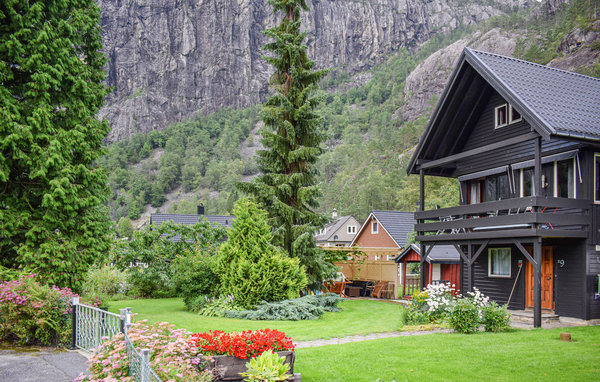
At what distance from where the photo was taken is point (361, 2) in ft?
606

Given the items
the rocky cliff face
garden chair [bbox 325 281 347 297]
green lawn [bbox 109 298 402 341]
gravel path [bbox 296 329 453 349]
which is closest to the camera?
gravel path [bbox 296 329 453 349]

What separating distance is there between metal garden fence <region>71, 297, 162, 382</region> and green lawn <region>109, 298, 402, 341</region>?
3317mm

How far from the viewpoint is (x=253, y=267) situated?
15547 millimetres

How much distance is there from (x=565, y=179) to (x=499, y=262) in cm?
407

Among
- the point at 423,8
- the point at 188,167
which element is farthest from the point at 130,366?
the point at 423,8

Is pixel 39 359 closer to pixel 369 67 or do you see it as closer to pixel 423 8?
pixel 369 67

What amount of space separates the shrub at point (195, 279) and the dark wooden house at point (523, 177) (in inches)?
319

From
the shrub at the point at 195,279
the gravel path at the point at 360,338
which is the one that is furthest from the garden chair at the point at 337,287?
the gravel path at the point at 360,338

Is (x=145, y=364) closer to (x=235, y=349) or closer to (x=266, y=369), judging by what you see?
(x=266, y=369)

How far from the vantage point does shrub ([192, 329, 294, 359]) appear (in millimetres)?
6938

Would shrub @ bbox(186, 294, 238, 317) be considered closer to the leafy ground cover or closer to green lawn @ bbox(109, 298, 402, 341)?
green lawn @ bbox(109, 298, 402, 341)

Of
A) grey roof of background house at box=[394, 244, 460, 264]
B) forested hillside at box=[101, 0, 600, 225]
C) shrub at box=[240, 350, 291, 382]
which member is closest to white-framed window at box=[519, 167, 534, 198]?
grey roof of background house at box=[394, 244, 460, 264]

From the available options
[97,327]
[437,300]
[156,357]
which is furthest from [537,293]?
[97,327]

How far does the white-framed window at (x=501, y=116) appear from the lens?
16500 millimetres
